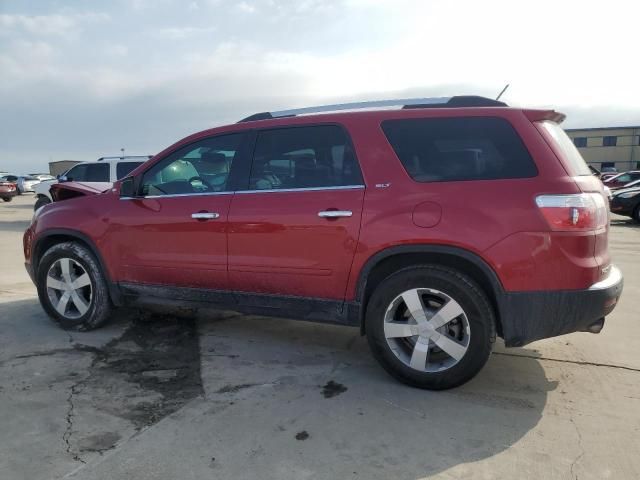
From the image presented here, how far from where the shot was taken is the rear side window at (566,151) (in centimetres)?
317

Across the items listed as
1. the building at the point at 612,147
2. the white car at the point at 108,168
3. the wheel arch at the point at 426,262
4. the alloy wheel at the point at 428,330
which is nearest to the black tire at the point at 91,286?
the wheel arch at the point at 426,262

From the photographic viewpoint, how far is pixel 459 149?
3.32 m

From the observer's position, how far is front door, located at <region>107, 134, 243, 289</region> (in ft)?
13.0

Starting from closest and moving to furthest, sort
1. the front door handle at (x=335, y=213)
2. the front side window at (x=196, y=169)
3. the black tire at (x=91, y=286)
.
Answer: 1. the front door handle at (x=335, y=213)
2. the front side window at (x=196, y=169)
3. the black tire at (x=91, y=286)

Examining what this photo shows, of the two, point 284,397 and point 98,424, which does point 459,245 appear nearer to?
point 284,397

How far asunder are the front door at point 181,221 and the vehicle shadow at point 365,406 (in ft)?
2.37

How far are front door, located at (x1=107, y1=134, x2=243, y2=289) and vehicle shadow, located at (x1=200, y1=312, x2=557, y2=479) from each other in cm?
72

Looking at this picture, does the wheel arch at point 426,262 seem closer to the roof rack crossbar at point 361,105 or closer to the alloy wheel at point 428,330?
the alloy wheel at point 428,330

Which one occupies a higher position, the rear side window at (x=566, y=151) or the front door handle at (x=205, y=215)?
the rear side window at (x=566, y=151)

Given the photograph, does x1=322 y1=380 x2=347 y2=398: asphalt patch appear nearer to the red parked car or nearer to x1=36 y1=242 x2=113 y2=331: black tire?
x1=36 y1=242 x2=113 y2=331: black tire

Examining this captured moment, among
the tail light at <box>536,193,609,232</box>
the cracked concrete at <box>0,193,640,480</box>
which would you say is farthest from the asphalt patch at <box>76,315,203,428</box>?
the tail light at <box>536,193,609,232</box>

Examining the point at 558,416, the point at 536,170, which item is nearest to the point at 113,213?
the point at 536,170

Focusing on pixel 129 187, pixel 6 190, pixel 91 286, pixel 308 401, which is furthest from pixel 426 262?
pixel 6 190

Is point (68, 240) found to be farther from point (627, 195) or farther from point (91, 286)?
point (627, 195)
